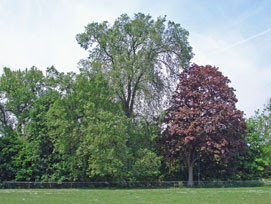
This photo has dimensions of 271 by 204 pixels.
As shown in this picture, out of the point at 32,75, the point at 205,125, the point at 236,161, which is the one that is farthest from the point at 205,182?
the point at 32,75

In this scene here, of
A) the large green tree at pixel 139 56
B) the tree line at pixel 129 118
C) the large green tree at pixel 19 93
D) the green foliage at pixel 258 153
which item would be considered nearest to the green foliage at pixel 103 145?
the tree line at pixel 129 118

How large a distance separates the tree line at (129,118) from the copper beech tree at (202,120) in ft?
0.38

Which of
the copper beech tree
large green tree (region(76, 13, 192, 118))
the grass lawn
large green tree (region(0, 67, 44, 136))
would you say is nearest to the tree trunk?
the copper beech tree

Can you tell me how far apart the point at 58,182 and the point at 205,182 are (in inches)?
A: 707

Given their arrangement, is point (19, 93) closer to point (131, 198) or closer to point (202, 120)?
point (202, 120)

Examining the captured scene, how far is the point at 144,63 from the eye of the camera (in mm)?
35438

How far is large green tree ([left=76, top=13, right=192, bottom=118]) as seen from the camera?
35.3m

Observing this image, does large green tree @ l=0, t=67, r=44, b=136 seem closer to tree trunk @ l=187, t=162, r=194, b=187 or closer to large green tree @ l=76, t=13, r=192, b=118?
large green tree @ l=76, t=13, r=192, b=118

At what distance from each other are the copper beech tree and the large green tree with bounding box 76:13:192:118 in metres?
1.99

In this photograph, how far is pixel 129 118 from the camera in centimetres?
3256

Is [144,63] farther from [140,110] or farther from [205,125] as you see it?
[205,125]

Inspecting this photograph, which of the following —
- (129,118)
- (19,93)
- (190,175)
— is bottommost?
(190,175)

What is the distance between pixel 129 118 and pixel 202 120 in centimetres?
808

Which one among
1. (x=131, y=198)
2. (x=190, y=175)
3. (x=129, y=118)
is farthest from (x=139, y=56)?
(x=131, y=198)
